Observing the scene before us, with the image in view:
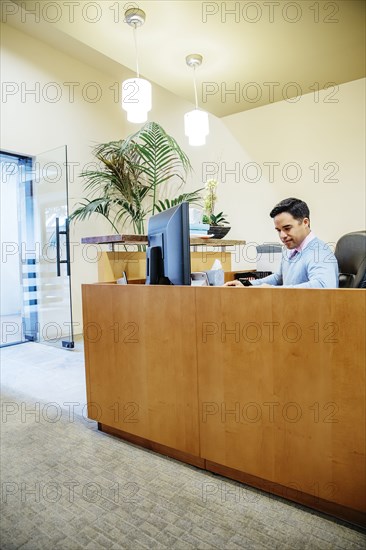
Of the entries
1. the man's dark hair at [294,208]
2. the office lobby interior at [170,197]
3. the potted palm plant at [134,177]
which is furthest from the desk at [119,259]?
the potted palm plant at [134,177]

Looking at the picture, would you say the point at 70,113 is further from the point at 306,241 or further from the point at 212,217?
the point at 306,241

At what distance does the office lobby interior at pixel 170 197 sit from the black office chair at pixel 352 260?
31.5 inches

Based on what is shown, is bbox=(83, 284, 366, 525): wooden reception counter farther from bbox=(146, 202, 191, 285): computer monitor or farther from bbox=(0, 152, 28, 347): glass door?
bbox=(0, 152, 28, 347): glass door

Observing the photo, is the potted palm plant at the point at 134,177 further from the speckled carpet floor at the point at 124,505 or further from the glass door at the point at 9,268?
the speckled carpet floor at the point at 124,505

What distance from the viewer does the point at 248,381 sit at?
1483 millimetres

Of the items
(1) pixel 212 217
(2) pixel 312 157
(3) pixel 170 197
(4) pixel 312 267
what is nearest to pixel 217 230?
(1) pixel 212 217

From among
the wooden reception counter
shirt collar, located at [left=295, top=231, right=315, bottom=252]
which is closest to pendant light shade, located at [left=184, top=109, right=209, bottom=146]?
shirt collar, located at [left=295, top=231, right=315, bottom=252]

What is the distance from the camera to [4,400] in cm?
262

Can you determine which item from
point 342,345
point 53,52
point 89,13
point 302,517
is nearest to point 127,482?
point 302,517

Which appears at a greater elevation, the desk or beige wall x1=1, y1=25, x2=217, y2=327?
beige wall x1=1, y1=25, x2=217, y2=327

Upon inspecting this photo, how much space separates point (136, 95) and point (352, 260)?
86.3 inches

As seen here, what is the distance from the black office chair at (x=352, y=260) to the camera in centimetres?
195

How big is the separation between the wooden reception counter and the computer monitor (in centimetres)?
9

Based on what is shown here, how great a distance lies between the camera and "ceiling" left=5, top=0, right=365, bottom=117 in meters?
2.51
